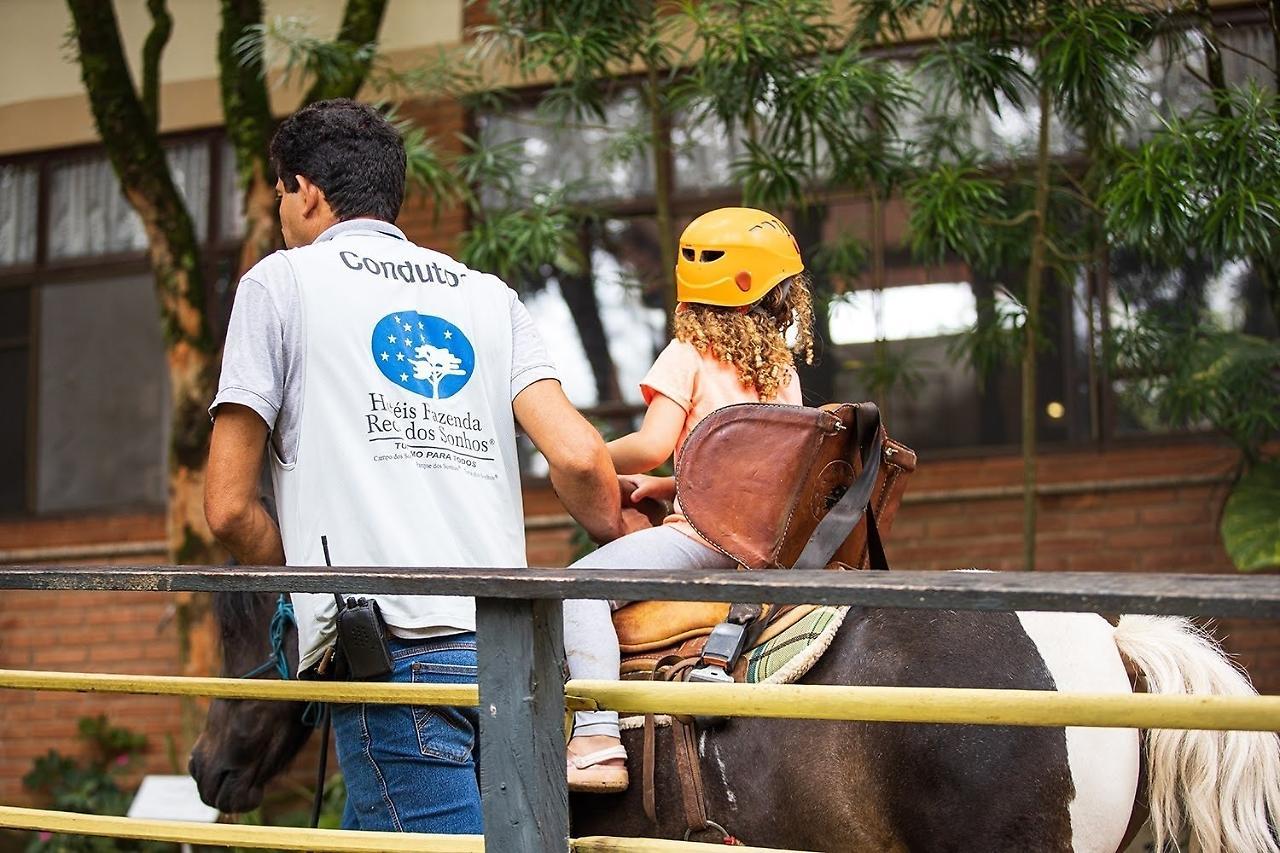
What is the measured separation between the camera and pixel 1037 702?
1841mm

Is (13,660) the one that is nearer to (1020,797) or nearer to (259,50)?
(259,50)

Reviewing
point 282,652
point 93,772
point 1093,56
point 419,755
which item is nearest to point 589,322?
point 1093,56

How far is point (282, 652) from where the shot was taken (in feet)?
10.9

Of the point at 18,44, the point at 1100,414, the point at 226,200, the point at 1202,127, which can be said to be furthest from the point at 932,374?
the point at 18,44

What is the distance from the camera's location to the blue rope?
3307 mm

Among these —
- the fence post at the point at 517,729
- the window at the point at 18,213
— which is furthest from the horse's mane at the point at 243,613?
the window at the point at 18,213

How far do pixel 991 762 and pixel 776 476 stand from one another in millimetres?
708

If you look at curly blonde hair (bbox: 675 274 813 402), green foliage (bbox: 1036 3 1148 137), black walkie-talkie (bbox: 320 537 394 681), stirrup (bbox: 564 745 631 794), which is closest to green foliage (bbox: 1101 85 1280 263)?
green foliage (bbox: 1036 3 1148 137)

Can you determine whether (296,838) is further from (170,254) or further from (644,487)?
(170,254)

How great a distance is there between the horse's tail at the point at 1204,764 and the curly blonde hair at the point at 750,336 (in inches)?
38.3

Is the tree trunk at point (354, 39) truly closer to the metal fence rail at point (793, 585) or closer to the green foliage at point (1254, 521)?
the green foliage at point (1254, 521)

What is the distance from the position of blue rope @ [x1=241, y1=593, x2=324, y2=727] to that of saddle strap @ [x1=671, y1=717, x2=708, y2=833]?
2.83 feet

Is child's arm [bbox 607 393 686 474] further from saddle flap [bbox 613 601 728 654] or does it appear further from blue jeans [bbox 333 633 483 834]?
blue jeans [bbox 333 633 483 834]

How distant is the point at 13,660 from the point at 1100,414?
6.28 metres
